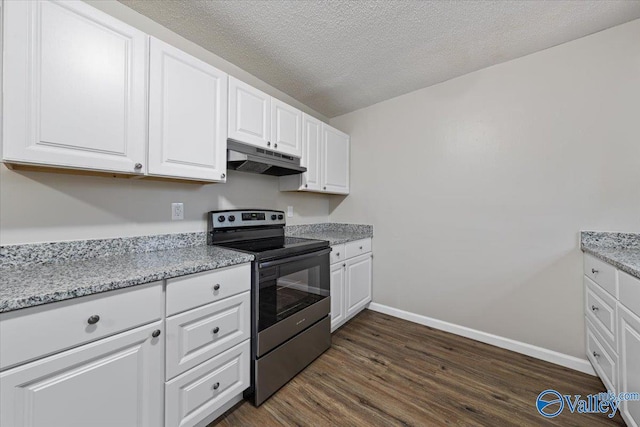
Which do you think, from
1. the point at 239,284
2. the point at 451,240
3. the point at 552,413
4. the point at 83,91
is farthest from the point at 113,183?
the point at 552,413

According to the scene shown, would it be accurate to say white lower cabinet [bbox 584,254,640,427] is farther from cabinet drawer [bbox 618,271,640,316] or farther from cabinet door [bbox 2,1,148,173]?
cabinet door [bbox 2,1,148,173]

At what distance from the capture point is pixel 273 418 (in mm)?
1423

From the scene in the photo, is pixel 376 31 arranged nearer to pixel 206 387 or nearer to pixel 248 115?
pixel 248 115

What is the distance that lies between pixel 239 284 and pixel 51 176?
1128 millimetres

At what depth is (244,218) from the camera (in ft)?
6.84

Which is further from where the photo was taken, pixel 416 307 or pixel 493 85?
pixel 416 307

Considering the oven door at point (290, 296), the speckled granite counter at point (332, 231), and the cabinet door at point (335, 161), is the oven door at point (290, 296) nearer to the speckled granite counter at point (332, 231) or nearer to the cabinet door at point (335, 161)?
the speckled granite counter at point (332, 231)

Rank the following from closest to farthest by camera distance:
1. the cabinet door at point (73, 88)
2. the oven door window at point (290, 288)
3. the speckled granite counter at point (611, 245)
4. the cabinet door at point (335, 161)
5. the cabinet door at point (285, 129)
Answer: the cabinet door at point (73, 88) → the speckled granite counter at point (611, 245) → the oven door window at point (290, 288) → the cabinet door at point (285, 129) → the cabinet door at point (335, 161)

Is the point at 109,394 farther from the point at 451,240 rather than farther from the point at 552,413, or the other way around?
the point at 451,240

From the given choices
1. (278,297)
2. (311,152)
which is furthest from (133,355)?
(311,152)

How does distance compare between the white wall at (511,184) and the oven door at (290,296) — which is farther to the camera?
the white wall at (511,184)

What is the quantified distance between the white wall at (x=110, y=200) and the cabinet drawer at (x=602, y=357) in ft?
8.62

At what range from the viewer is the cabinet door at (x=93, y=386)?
0.82 metres

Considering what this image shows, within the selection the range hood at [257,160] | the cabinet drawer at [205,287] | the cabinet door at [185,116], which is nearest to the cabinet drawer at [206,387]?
the cabinet drawer at [205,287]
